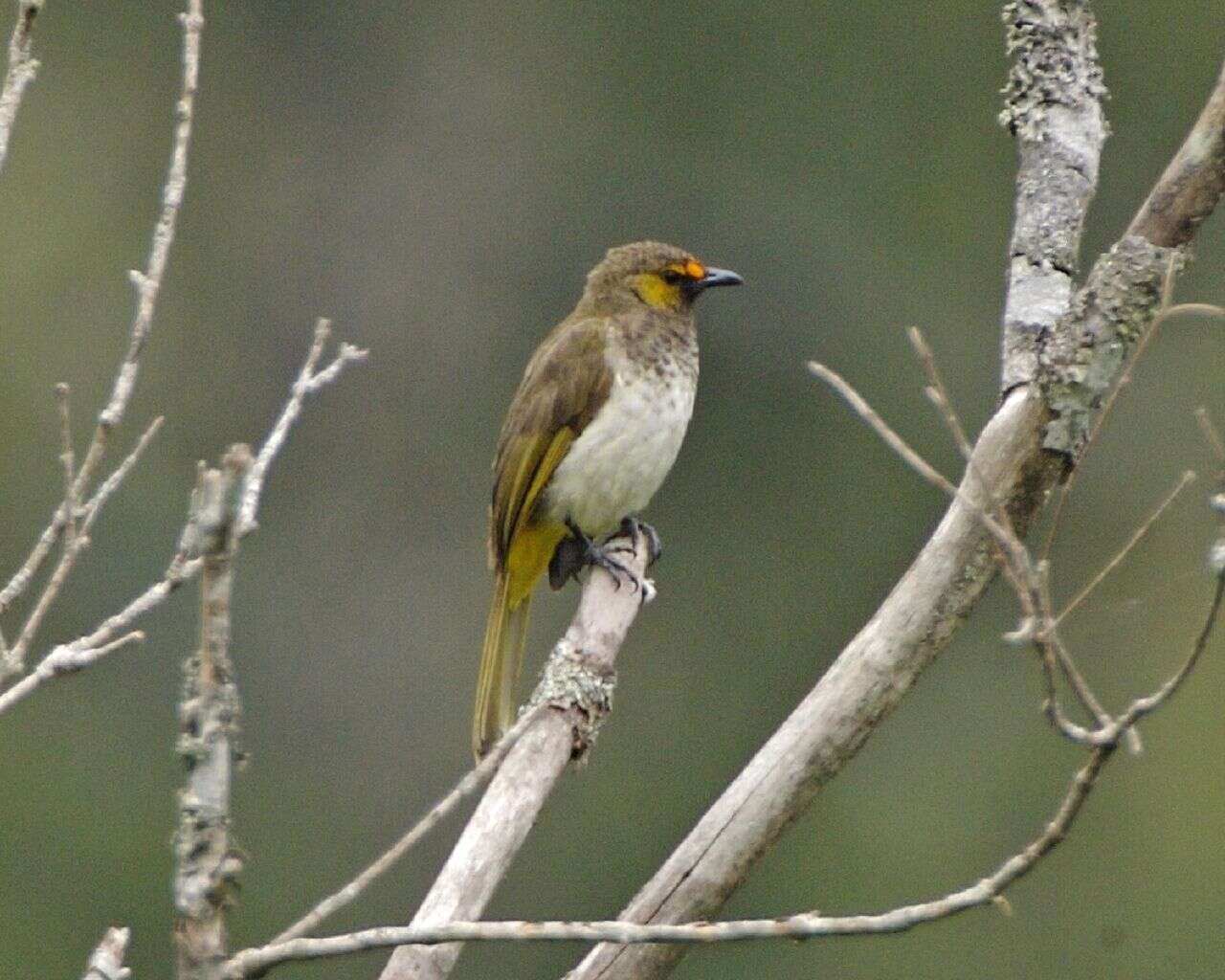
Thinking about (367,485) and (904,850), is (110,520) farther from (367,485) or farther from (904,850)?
(904,850)

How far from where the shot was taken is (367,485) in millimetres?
15320

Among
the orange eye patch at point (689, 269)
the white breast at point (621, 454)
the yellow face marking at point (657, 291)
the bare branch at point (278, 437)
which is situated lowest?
the bare branch at point (278, 437)

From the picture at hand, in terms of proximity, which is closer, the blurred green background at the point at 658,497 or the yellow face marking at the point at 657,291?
the yellow face marking at the point at 657,291

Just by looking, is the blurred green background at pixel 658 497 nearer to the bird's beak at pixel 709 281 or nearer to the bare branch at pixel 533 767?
the bird's beak at pixel 709 281

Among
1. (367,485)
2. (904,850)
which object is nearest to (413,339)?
(367,485)

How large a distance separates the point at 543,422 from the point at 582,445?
0.45 feet

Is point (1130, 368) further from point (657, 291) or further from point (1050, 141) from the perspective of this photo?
point (657, 291)

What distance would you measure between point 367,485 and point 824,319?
2862mm

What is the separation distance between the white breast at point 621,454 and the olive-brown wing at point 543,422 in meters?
0.04

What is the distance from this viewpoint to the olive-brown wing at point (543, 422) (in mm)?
6621

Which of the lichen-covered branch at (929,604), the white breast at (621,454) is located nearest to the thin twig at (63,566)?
the lichen-covered branch at (929,604)

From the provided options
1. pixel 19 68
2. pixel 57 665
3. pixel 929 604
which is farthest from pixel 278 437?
pixel 929 604

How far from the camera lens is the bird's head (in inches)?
277

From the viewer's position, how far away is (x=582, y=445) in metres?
6.62
